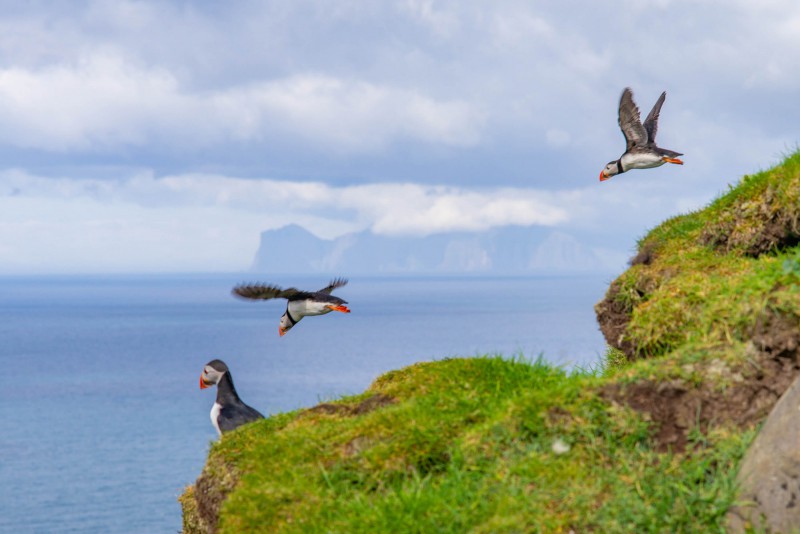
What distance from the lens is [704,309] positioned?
9.53 m

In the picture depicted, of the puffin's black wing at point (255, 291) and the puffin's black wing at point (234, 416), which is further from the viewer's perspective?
the puffin's black wing at point (234, 416)

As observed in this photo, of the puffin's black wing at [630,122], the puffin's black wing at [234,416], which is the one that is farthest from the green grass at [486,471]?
the puffin's black wing at [630,122]

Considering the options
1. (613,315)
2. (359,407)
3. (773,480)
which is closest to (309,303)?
(359,407)

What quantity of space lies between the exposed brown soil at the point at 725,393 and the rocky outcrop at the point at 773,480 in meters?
0.58

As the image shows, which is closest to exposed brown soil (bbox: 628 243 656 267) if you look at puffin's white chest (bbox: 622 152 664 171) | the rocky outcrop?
the rocky outcrop

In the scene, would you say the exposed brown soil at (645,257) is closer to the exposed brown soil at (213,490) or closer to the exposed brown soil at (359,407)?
the exposed brown soil at (359,407)

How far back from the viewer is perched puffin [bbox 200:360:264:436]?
1339cm

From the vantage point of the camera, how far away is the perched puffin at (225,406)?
13391 millimetres

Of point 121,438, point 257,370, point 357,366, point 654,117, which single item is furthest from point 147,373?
point 654,117

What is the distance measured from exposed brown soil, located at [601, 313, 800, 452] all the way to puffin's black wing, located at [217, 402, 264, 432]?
693cm

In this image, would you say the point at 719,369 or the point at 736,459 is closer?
the point at 736,459

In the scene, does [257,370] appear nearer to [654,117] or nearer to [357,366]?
[357,366]

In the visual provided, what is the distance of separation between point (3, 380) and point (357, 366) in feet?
250

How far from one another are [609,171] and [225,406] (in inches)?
455
